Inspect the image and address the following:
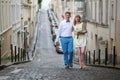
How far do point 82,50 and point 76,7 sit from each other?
4652 centimetres

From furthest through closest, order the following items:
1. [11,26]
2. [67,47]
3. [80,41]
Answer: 1. [11,26]
2. [67,47]
3. [80,41]

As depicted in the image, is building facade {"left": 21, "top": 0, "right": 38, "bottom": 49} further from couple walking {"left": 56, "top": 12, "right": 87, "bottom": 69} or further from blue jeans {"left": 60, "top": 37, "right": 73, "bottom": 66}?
couple walking {"left": 56, "top": 12, "right": 87, "bottom": 69}

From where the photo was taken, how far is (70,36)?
46.3 feet

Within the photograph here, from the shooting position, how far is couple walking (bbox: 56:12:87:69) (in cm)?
1373

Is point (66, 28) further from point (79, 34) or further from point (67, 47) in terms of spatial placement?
point (67, 47)

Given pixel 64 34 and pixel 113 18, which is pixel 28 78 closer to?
pixel 64 34

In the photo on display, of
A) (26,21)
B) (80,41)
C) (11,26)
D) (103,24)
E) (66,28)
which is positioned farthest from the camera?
(26,21)

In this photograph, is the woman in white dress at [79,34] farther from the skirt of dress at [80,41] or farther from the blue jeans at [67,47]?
the blue jeans at [67,47]

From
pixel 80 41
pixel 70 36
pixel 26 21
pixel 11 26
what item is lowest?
pixel 80 41

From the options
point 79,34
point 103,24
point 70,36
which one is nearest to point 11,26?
point 103,24

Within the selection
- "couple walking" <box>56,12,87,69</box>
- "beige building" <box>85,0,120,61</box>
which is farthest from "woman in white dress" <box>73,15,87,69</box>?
"beige building" <box>85,0,120,61</box>

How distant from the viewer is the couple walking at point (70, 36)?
45.0 ft

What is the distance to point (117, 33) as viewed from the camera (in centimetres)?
2864

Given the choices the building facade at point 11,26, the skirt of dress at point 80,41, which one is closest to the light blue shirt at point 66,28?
the skirt of dress at point 80,41
